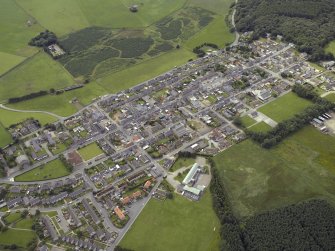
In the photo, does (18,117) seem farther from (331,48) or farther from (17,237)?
(331,48)

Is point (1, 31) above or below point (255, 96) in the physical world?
above

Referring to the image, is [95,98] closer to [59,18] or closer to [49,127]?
[49,127]

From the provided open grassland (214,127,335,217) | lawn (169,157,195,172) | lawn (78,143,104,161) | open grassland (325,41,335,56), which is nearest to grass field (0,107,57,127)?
lawn (78,143,104,161)

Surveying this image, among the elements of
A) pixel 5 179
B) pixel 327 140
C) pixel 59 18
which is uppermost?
pixel 59 18

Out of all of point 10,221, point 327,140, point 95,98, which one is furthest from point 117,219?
point 327,140

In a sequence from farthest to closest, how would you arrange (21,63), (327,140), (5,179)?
(21,63)
(327,140)
(5,179)

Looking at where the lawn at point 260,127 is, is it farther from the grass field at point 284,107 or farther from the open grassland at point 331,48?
the open grassland at point 331,48

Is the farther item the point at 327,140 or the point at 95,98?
the point at 95,98
